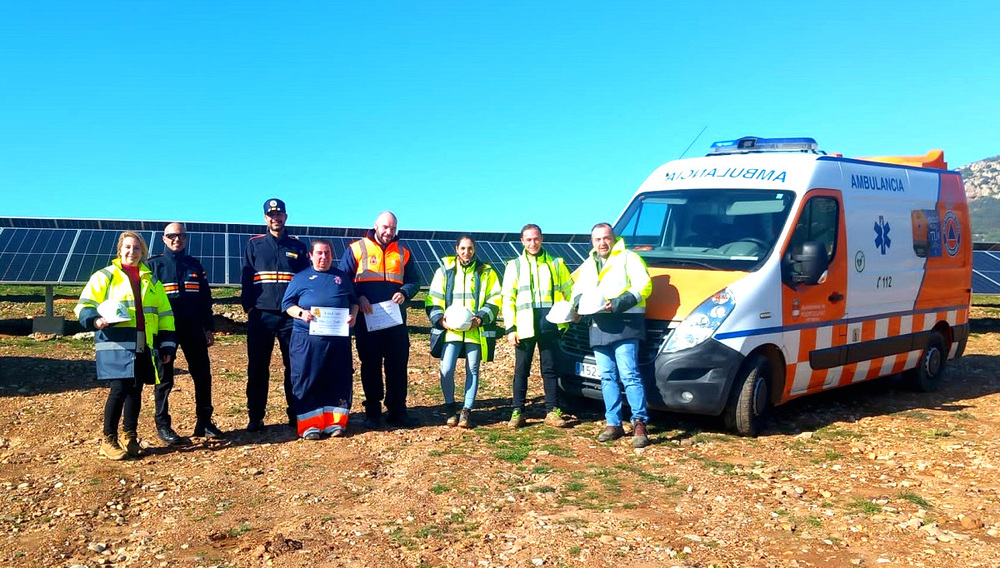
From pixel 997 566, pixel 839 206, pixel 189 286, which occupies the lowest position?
pixel 997 566

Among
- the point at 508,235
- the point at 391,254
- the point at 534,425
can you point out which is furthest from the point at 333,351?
the point at 508,235

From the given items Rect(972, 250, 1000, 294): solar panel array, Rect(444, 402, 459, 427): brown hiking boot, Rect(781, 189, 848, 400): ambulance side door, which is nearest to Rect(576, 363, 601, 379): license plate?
Rect(444, 402, 459, 427): brown hiking boot

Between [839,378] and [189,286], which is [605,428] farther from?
[189,286]

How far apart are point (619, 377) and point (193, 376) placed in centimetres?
371

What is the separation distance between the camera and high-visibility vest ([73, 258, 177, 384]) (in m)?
7.00

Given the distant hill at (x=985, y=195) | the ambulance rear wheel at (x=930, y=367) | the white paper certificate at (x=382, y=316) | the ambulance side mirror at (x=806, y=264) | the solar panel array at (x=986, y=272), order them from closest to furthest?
the ambulance side mirror at (x=806, y=264) → the white paper certificate at (x=382, y=316) → the ambulance rear wheel at (x=930, y=367) → the solar panel array at (x=986, y=272) → the distant hill at (x=985, y=195)

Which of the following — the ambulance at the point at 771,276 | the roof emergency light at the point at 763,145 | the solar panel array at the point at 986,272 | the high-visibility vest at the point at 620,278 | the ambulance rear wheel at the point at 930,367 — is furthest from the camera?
the solar panel array at the point at 986,272

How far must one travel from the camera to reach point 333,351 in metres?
7.89

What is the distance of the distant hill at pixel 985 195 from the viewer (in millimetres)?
139000

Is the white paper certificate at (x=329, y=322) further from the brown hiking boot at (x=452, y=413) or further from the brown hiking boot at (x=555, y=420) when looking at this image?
the brown hiking boot at (x=555, y=420)

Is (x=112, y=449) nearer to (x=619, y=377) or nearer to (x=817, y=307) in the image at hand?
(x=619, y=377)

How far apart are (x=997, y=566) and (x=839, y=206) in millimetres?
4545

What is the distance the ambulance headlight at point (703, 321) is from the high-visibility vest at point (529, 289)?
125 centimetres

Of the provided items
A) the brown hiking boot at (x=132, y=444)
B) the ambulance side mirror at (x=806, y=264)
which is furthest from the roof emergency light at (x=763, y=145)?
the brown hiking boot at (x=132, y=444)
